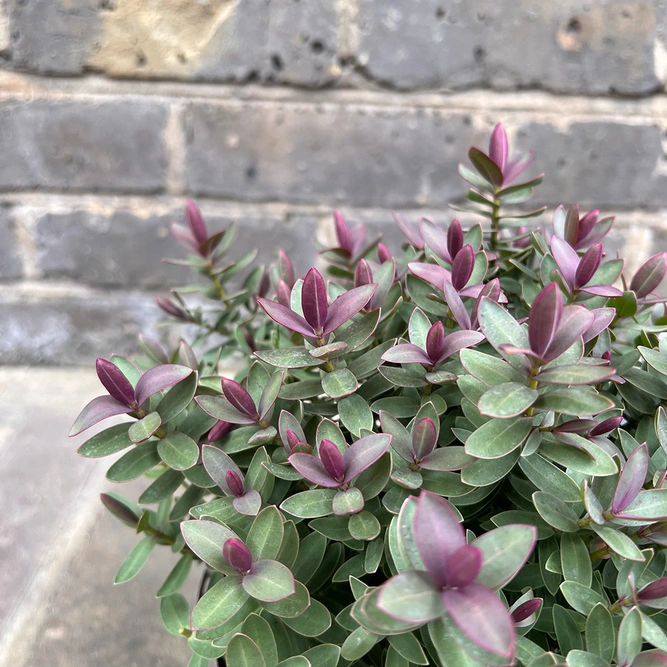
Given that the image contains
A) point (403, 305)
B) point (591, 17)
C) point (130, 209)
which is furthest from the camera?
point (130, 209)

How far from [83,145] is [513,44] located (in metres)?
0.91

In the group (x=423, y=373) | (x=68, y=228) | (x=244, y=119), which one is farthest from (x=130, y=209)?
(x=423, y=373)

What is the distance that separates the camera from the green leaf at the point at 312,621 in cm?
38

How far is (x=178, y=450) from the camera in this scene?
42 cm

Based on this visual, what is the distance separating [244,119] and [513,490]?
951 mm

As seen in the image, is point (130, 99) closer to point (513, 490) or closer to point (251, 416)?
point (251, 416)

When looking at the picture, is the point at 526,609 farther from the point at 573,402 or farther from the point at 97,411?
the point at 97,411

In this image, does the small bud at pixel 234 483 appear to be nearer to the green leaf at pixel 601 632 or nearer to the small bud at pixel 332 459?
the small bud at pixel 332 459

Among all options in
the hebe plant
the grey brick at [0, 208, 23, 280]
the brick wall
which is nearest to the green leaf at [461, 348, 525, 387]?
the hebe plant

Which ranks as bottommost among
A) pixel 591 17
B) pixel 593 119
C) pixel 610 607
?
pixel 610 607

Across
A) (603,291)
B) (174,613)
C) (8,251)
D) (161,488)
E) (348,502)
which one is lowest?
(8,251)

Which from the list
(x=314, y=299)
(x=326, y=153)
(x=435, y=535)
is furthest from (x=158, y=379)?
(x=326, y=153)

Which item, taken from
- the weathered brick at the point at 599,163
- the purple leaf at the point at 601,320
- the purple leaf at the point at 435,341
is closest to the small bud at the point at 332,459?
the purple leaf at the point at 435,341

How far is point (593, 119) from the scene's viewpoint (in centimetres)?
114
